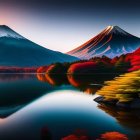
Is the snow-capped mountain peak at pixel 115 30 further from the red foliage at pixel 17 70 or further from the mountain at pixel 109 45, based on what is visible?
the red foliage at pixel 17 70

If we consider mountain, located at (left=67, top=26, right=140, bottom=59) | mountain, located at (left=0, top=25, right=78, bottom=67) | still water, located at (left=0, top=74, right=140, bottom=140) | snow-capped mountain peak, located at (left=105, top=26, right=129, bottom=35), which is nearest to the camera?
still water, located at (left=0, top=74, right=140, bottom=140)

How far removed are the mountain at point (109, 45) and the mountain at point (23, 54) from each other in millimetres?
374

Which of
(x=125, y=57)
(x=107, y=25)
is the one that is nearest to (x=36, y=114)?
(x=125, y=57)

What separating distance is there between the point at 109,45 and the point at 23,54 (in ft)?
9.85

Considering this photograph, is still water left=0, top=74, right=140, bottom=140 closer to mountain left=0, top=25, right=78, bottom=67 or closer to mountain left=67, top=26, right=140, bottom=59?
mountain left=67, top=26, right=140, bottom=59

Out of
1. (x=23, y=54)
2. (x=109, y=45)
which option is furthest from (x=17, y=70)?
(x=109, y=45)

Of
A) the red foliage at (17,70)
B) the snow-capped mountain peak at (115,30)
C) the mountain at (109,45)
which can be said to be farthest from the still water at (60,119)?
the red foliage at (17,70)

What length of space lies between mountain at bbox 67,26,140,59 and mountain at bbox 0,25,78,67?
0.37 meters

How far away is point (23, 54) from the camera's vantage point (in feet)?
33.4

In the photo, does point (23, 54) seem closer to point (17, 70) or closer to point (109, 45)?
point (17, 70)

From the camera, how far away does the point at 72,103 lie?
19.9ft

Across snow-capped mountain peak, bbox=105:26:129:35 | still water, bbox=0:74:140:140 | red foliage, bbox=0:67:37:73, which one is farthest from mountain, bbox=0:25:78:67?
still water, bbox=0:74:140:140

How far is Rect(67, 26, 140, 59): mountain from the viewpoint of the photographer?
8.14 meters

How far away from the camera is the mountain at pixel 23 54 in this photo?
8.65m
